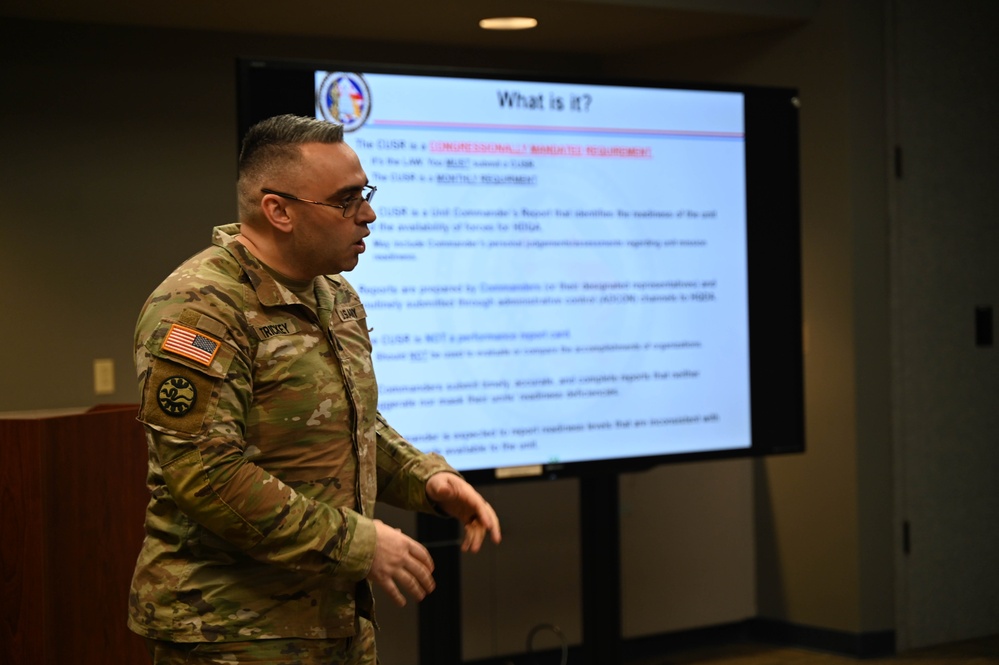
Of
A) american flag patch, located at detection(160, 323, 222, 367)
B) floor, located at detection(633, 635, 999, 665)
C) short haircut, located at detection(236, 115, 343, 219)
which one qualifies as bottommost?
floor, located at detection(633, 635, 999, 665)

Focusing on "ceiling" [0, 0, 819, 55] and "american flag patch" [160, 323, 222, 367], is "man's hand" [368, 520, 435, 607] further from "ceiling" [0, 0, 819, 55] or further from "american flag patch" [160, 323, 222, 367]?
"ceiling" [0, 0, 819, 55]

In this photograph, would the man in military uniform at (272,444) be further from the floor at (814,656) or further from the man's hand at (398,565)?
the floor at (814,656)

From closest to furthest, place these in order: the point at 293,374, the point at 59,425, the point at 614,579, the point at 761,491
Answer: the point at 293,374, the point at 59,425, the point at 614,579, the point at 761,491

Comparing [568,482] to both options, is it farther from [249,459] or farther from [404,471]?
[249,459]

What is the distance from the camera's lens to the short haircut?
1818 millimetres

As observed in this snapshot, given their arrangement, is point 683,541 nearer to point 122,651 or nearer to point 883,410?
point 883,410

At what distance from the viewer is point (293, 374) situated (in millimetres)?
1770

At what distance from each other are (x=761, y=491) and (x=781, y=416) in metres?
0.93

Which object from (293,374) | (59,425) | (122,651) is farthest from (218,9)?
(293,374)

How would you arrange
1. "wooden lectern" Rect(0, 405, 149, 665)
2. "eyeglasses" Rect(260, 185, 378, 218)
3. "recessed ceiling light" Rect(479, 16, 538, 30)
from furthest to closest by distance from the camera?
1. "recessed ceiling light" Rect(479, 16, 538, 30)
2. "wooden lectern" Rect(0, 405, 149, 665)
3. "eyeglasses" Rect(260, 185, 378, 218)

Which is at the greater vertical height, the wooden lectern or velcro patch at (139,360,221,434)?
velcro patch at (139,360,221,434)

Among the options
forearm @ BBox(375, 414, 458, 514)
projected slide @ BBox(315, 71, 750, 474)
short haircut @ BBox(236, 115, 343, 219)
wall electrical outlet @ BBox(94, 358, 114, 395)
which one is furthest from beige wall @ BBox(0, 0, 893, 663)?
short haircut @ BBox(236, 115, 343, 219)

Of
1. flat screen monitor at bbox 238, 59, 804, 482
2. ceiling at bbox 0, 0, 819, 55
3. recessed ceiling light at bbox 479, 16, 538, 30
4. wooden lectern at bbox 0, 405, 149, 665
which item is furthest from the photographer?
recessed ceiling light at bbox 479, 16, 538, 30

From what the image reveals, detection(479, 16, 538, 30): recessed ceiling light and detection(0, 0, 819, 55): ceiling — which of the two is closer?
detection(0, 0, 819, 55): ceiling
